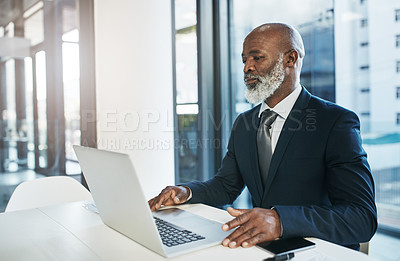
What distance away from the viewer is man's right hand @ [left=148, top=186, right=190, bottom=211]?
136 cm

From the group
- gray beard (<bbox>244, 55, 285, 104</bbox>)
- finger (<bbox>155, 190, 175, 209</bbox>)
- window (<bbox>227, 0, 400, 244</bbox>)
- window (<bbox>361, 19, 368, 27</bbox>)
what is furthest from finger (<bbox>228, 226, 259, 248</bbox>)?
window (<bbox>361, 19, 368, 27</bbox>)

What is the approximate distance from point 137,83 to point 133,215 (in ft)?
6.99

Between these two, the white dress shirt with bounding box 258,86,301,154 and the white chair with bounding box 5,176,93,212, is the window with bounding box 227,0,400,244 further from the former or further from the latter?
the white chair with bounding box 5,176,93,212

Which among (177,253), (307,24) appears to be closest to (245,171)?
(177,253)

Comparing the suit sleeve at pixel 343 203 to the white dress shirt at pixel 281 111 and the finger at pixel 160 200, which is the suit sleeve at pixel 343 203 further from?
the finger at pixel 160 200

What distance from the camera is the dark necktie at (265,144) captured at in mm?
1654

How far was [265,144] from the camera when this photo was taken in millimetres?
1683

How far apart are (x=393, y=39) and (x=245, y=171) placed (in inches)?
44.7

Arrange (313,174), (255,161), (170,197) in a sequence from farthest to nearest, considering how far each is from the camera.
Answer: (255,161) < (313,174) < (170,197)

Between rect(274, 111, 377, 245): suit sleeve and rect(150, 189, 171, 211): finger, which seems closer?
rect(274, 111, 377, 245): suit sleeve

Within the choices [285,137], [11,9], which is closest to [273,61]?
[285,137]

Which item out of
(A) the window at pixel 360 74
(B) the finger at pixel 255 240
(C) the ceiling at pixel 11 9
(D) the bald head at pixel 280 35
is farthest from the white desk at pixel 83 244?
(C) the ceiling at pixel 11 9

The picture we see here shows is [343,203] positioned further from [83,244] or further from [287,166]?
[83,244]

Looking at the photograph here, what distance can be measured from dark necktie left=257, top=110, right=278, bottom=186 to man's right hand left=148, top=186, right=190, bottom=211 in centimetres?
41
